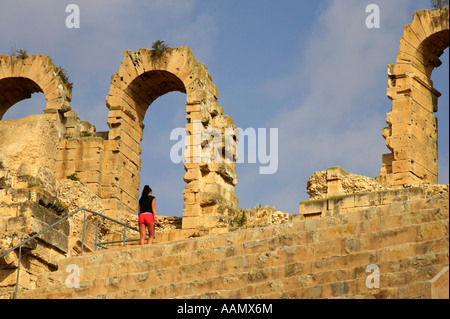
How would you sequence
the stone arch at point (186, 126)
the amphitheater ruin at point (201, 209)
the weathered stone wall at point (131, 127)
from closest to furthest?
the amphitheater ruin at point (201, 209) < the stone arch at point (186, 126) < the weathered stone wall at point (131, 127)

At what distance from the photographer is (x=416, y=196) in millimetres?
20281

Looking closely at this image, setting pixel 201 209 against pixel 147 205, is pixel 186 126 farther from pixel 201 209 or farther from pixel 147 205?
pixel 147 205

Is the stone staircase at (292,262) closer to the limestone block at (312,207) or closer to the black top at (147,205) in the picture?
the black top at (147,205)

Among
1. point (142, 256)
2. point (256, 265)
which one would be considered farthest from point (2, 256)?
point (256, 265)

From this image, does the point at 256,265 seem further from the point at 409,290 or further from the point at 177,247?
the point at 409,290

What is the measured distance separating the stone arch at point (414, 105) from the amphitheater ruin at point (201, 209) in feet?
0.10

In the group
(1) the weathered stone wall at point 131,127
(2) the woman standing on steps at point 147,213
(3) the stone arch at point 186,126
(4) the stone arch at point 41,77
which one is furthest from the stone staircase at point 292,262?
(4) the stone arch at point 41,77

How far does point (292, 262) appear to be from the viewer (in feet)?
49.0

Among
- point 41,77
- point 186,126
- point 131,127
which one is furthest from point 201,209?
point 41,77

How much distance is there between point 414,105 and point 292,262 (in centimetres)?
1091

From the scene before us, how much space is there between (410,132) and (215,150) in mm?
4493

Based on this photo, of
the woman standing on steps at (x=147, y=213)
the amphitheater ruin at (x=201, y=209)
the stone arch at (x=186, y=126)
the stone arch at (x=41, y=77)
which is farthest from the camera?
the stone arch at (x=41, y=77)

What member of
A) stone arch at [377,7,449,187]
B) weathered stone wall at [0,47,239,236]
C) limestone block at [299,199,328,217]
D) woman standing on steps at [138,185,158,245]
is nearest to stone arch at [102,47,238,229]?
weathered stone wall at [0,47,239,236]

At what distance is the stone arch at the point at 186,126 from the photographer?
23078 millimetres
